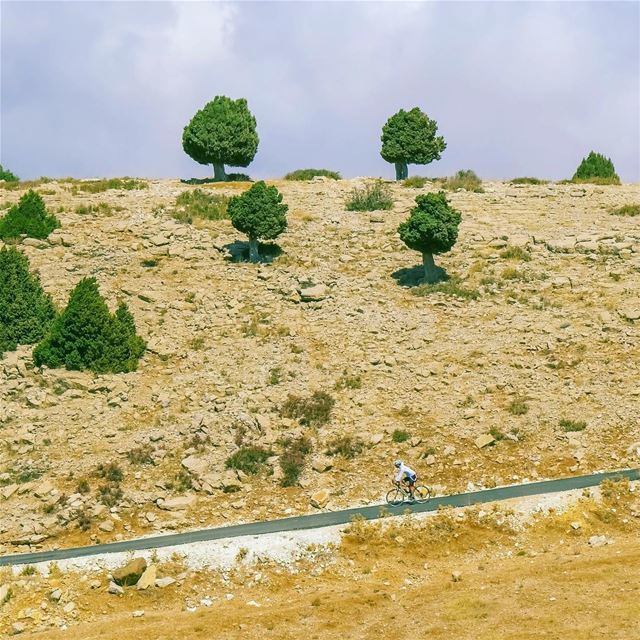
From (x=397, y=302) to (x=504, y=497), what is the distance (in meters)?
16.6

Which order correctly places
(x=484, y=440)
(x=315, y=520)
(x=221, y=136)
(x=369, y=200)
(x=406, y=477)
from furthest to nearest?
(x=221, y=136) < (x=369, y=200) < (x=484, y=440) < (x=406, y=477) < (x=315, y=520)

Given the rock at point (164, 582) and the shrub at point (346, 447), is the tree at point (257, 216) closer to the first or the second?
the shrub at point (346, 447)

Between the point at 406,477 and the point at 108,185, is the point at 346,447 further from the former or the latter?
the point at 108,185

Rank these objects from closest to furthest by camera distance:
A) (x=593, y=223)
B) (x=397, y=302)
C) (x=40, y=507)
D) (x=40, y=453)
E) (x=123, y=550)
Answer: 1. (x=123, y=550)
2. (x=40, y=507)
3. (x=40, y=453)
4. (x=397, y=302)
5. (x=593, y=223)

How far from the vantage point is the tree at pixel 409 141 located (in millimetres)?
Answer: 67500

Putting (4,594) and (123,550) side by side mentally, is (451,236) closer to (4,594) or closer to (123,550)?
(123,550)

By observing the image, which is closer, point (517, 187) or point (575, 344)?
point (575, 344)

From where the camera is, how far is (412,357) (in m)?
38.2

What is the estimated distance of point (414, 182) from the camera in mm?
65125

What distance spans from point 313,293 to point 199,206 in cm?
1694

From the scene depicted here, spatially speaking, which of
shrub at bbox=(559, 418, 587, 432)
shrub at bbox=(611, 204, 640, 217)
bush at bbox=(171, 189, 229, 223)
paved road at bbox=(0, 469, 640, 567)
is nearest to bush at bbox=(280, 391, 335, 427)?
paved road at bbox=(0, 469, 640, 567)

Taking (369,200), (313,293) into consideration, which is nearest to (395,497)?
(313,293)

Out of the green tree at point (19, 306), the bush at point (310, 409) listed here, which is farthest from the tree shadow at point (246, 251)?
the bush at point (310, 409)

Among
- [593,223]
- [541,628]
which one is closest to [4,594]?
[541,628]
